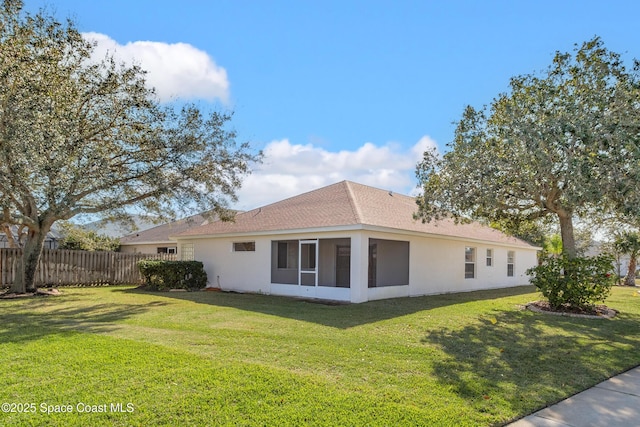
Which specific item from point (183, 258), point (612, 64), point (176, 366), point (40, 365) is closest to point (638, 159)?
point (612, 64)

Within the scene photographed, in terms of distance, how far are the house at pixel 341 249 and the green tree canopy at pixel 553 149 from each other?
2.54 meters

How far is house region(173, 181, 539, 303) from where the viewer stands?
46.4ft

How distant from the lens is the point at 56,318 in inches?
376

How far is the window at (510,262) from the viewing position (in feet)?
78.0

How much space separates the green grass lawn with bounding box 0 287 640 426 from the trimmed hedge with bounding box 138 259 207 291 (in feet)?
22.4

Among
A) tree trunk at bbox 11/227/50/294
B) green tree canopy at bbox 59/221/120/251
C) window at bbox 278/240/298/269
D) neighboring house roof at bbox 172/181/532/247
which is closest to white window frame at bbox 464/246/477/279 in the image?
neighboring house roof at bbox 172/181/532/247

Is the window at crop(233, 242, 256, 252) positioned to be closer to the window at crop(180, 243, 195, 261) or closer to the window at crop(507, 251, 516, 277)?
the window at crop(180, 243, 195, 261)

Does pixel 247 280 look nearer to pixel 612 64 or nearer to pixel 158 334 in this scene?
pixel 158 334

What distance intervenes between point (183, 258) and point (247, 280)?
571 centimetres

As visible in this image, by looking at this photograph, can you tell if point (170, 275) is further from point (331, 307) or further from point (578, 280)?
point (578, 280)

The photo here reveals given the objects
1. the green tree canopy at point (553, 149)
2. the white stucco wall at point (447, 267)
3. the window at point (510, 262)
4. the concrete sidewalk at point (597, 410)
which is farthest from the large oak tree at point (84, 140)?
the window at point (510, 262)

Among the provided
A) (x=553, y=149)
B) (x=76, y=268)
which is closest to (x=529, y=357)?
(x=553, y=149)

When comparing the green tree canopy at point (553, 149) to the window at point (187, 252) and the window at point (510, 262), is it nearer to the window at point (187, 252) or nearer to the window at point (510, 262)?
the window at point (510, 262)

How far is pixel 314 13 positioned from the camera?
1118 centimetres
